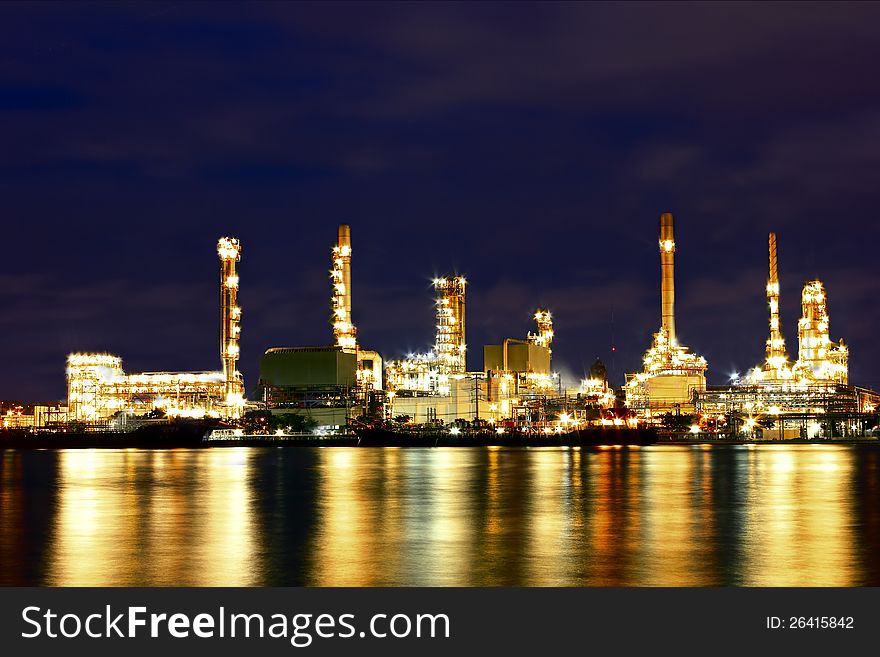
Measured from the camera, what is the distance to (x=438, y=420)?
158 metres

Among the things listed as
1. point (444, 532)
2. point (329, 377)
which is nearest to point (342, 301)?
point (329, 377)

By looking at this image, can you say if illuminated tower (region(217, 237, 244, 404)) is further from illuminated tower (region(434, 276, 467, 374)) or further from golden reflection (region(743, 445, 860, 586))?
golden reflection (region(743, 445, 860, 586))

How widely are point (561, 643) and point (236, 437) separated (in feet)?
468

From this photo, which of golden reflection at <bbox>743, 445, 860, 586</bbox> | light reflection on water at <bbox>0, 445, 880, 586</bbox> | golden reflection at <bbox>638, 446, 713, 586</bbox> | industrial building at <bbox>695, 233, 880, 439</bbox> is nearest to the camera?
golden reflection at <bbox>638, 446, 713, 586</bbox>

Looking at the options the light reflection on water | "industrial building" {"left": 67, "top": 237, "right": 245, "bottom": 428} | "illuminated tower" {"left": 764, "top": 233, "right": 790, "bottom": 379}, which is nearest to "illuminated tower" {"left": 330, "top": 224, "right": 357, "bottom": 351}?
"industrial building" {"left": 67, "top": 237, "right": 245, "bottom": 428}

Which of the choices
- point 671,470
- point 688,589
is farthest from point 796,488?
point 688,589

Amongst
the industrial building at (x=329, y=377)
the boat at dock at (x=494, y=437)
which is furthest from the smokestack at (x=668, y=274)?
the industrial building at (x=329, y=377)

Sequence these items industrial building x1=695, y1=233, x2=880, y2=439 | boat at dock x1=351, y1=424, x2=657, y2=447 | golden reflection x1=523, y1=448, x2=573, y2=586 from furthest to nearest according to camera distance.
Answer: industrial building x1=695, y1=233, x2=880, y2=439 < boat at dock x1=351, y1=424, x2=657, y2=447 < golden reflection x1=523, y1=448, x2=573, y2=586

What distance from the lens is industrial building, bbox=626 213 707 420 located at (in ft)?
558

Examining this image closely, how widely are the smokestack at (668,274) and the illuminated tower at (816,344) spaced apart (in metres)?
18.7

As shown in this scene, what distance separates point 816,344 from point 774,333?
600cm

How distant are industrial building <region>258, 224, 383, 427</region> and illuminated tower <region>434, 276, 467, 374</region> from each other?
1029 cm

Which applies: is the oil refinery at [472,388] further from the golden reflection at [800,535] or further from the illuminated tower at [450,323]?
the golden reflection at [800,535]

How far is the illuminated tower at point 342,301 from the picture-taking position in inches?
6220
